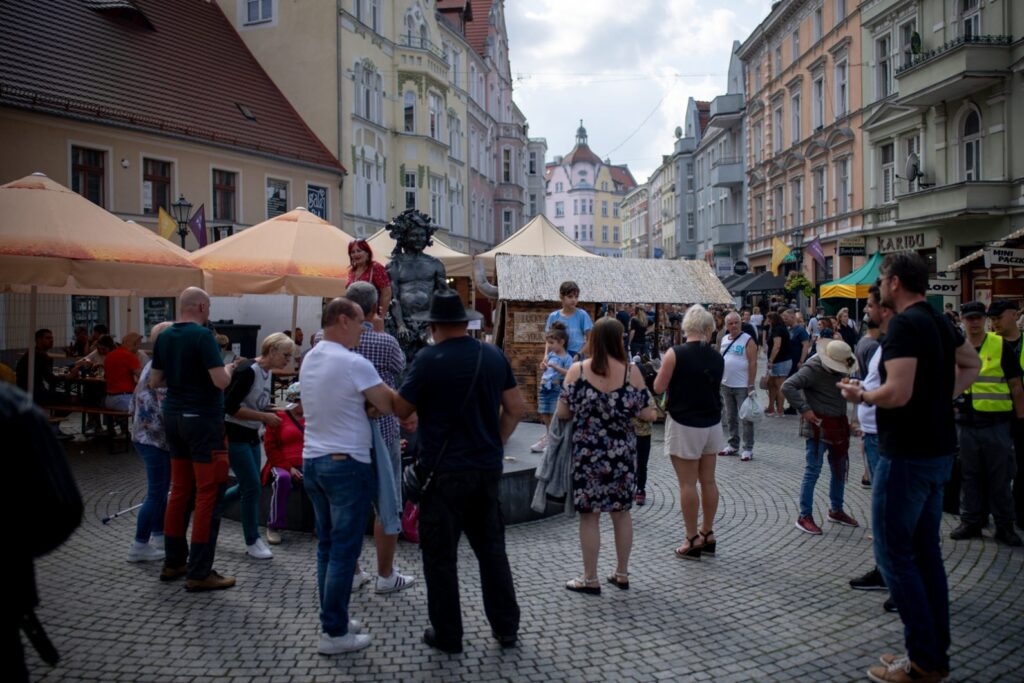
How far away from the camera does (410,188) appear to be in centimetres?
3303

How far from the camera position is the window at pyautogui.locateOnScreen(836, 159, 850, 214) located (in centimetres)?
2965

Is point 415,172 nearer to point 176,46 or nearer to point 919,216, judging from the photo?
point 176,46

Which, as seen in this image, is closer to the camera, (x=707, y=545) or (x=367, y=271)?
A: (x=707, y=545)

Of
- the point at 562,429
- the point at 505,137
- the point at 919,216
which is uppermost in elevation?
the point at 505,137

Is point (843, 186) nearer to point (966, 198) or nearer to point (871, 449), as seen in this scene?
point (966, 198)

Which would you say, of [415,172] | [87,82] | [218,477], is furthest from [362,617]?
[415,172]

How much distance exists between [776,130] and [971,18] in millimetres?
15686

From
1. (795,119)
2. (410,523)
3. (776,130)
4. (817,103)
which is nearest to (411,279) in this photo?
(410,523)

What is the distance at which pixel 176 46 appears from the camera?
81.0ft

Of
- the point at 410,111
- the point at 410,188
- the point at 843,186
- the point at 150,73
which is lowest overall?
the point at 843,186

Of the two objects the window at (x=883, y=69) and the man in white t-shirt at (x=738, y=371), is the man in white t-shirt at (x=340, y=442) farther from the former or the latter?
the window at (x=883, y=69)

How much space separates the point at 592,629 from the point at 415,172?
3004cm

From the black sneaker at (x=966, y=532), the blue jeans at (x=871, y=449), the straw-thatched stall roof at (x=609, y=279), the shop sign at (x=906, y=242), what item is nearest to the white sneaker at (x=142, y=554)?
the blue jeans at (x=871, y=449)

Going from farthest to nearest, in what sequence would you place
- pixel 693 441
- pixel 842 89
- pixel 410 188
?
pixel 410 188, pixel 842 89, pixel 693 441
